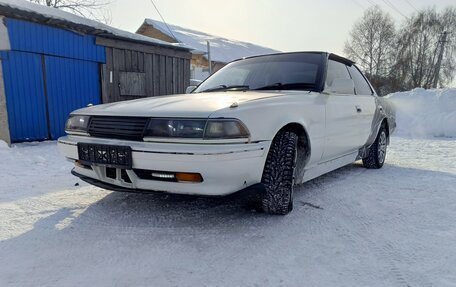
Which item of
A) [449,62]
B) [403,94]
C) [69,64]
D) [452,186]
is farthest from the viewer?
[449,62]

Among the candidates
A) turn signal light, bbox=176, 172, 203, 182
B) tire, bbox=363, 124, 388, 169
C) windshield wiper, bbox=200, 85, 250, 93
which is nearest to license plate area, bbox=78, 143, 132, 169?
turn signal light, bbox=176, 172, 203, 182

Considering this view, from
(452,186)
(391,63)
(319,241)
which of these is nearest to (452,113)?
(452,186)

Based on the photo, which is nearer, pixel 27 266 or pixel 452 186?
pixel 27 266

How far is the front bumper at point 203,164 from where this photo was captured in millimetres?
2260

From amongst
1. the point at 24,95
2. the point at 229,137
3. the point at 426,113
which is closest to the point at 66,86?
the point at 24,95

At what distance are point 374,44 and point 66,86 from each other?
122 ft

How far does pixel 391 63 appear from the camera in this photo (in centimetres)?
3697

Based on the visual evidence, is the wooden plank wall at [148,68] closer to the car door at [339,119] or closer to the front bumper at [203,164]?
the car door at [339,119]

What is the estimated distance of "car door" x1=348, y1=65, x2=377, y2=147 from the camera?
13.6 ft

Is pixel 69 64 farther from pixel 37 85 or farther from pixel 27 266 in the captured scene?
pixel 27 266

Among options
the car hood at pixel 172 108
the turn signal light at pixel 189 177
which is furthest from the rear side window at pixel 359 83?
the turn signal light at pixel 189 177

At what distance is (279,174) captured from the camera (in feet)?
8.91

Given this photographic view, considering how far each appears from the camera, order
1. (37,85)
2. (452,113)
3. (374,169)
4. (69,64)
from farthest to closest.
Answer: (452,113) < (69,64) < (37,85) < (374,169)

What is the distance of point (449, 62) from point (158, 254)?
4338 cm
